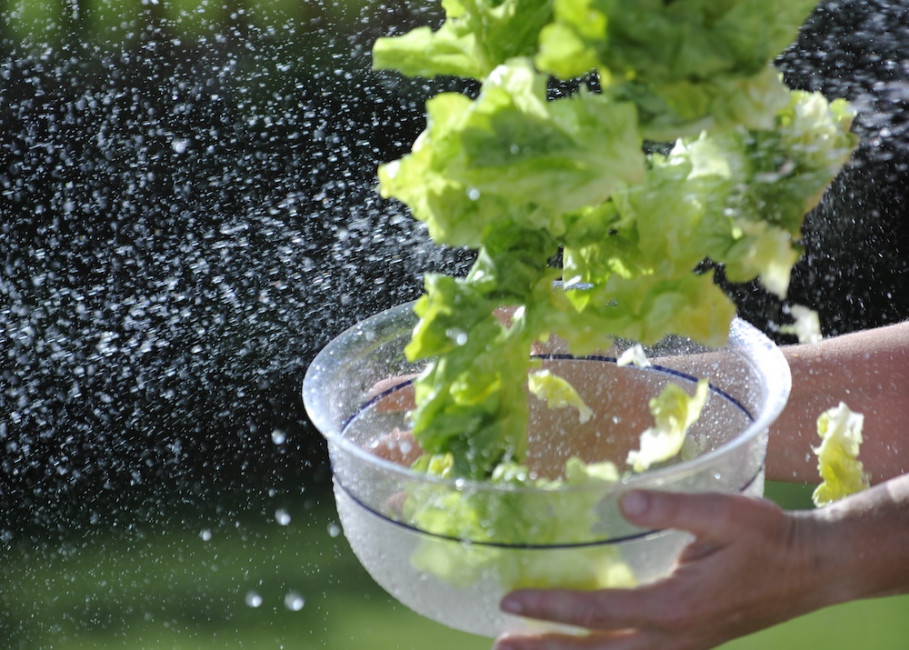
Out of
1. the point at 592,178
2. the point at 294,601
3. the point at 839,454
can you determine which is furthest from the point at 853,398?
the point at 294,601

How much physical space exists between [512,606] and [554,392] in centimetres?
23

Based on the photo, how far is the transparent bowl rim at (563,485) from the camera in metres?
0.60

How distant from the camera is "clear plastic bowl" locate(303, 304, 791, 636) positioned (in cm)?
62

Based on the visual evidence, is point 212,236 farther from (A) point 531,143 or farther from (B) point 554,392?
(A) point 531,143

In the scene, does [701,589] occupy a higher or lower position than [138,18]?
higher

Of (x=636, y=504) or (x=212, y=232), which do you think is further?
(x=212, y=232)

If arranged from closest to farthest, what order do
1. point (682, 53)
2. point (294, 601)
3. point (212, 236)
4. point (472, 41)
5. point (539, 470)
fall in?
point (682, 53) < point (472, 41) < point (539, 470) < point (294, 601) < point (212, 236)

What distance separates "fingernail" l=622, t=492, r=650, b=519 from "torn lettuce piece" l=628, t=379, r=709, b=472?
0.48ft

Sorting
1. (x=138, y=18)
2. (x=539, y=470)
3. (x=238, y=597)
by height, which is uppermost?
(x=539, y=470)

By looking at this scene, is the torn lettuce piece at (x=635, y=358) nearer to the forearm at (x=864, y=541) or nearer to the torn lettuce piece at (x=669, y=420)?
the torn lettuce piece at (x=669, y=420)

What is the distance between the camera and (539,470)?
2.70ft

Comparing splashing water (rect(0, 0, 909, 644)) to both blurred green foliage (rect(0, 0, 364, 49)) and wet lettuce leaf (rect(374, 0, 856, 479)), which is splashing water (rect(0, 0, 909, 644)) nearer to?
blurred green foliage (rect(0, 0, 364, 49))

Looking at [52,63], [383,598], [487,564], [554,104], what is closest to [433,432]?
[487,564]

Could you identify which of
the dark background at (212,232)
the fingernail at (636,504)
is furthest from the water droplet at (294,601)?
Answer: the fingernail at (636,504)
